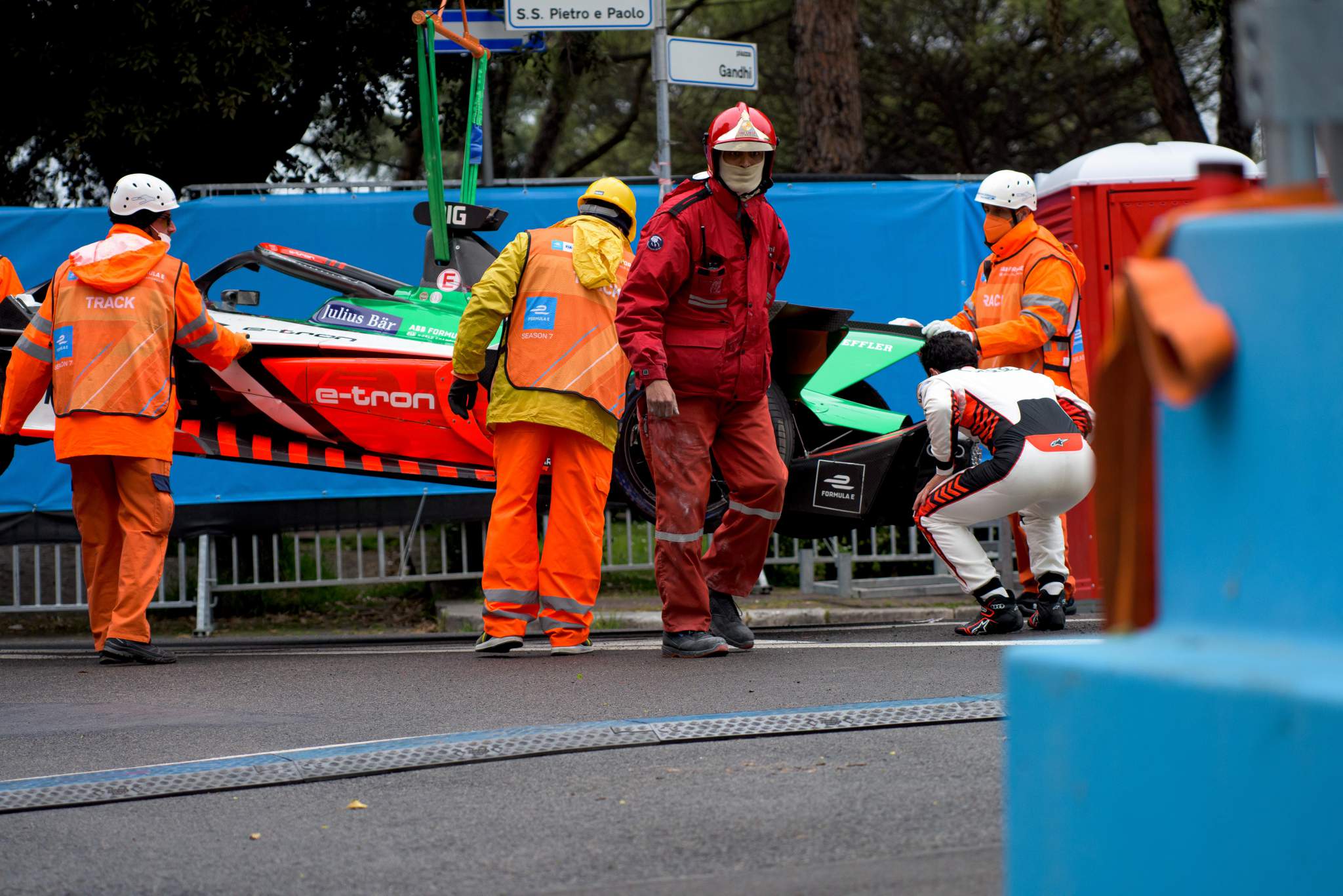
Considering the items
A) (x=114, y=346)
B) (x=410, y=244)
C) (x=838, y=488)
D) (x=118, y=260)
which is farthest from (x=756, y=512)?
(x=410, y=244)

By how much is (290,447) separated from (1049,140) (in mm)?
17106

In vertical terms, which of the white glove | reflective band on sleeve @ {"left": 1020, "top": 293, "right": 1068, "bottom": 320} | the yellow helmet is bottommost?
the white glove

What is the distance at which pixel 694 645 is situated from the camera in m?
6.55

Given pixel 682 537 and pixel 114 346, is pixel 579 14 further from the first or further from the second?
pixel 682 537

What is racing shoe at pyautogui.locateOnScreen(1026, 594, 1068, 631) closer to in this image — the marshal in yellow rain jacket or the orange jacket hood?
the marshal in yellow rain jacket

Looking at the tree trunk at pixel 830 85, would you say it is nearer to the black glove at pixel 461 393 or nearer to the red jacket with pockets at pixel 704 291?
the black glove at pixel 461 393

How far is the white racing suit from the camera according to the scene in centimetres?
706

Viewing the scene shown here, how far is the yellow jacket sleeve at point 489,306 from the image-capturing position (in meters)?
6.86

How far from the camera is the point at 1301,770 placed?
1506mm

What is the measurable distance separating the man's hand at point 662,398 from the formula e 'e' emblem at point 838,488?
5.76ft

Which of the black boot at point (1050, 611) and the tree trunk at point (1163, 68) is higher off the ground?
the tree trunk at point (1163, 68)

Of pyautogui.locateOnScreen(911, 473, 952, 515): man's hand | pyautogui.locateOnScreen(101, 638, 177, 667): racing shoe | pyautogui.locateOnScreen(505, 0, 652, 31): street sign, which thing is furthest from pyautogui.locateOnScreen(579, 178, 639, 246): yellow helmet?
pyautogui.locateOnScreen(101, 638, 177, 667): racing shoe

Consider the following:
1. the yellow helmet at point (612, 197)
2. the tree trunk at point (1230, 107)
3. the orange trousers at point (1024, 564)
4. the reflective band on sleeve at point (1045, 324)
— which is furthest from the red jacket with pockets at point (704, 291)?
the tree trunk at point (1230, 107)

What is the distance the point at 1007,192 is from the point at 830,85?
717 cm
